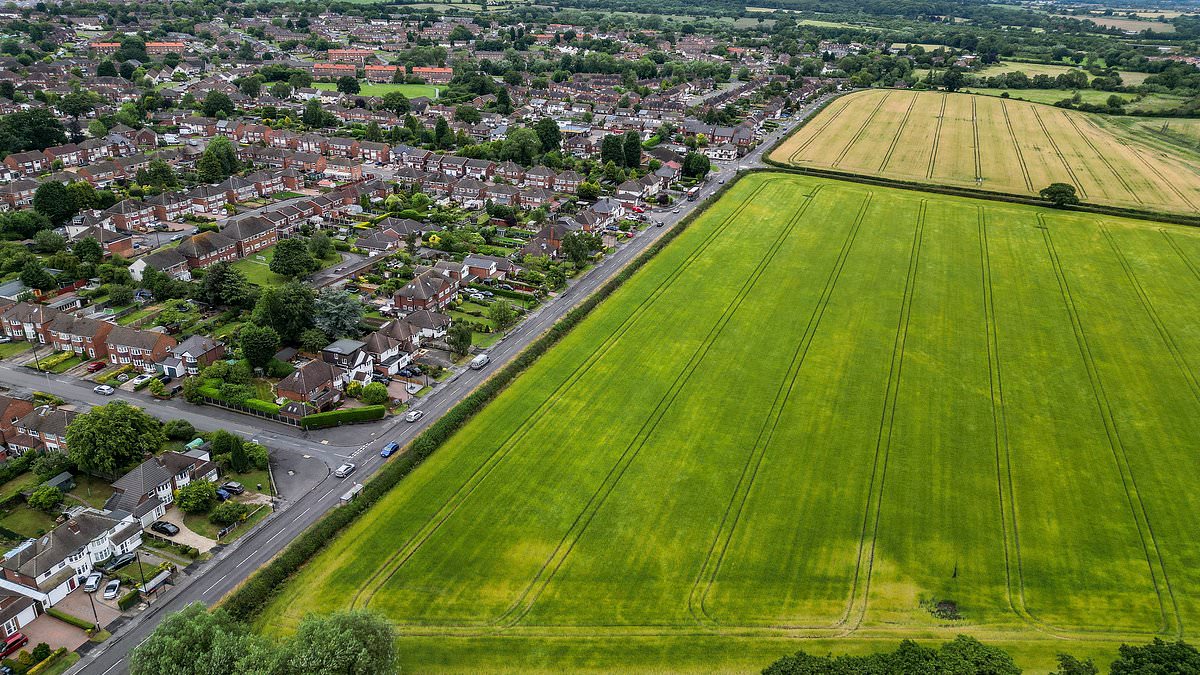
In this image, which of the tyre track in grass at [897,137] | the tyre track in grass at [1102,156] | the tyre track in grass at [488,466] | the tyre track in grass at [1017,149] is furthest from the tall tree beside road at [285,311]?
the tyre track in grass at [1102,156]

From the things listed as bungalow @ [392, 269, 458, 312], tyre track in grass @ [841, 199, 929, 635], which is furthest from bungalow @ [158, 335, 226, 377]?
tyre track in grass @ [841, 199, 929, 635]

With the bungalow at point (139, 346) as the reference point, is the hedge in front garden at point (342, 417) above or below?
below

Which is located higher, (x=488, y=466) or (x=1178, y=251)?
(x=488, y=466)

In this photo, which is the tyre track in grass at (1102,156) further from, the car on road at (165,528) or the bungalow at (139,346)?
the car on road at (165,528)

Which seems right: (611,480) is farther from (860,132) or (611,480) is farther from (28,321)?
(860,132)

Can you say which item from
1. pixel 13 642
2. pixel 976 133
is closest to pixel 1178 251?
pixel 976 133

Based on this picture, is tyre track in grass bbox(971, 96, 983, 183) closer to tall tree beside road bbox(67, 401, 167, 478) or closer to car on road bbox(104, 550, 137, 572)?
tall tree beside road bbox(67, 401, 167, 478)
